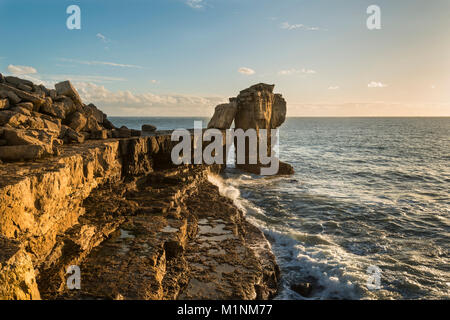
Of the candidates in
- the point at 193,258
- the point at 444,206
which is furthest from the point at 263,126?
the point at 193,258

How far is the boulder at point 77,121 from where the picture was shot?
12170 mm

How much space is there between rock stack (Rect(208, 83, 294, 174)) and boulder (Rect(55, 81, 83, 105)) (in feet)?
41.8

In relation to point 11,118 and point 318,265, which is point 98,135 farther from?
point 318,265

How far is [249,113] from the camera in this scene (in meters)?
25.2

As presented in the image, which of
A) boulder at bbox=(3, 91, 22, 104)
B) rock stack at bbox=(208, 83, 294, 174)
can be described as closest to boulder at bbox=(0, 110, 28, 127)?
boulder at bbox=(3, 91, 22, 104)

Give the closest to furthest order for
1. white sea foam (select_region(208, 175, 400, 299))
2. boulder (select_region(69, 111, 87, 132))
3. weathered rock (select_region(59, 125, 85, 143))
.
Answer: white sea foam (select_region(208, 175, 400, 299))
weathered rock (select_region(59, 125, 85, 143))
boulder (select_region(69, 111, 87, 132))

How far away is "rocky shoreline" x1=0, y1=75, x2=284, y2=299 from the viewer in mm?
5352

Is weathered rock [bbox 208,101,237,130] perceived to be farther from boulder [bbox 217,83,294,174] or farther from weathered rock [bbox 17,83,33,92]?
weathered rock [bbox 17,83,33,92]

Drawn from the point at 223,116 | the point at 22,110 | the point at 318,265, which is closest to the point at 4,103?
the point at 22,110

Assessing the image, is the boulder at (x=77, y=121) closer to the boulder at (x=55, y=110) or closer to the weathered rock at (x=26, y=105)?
the boulder at (x=55, y=110)

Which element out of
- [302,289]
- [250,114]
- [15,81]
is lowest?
[302,289]

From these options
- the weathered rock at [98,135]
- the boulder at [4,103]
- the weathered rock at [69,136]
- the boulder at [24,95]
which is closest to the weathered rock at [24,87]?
the boulder at [24,95]

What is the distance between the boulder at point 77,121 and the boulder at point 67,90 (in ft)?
4.07

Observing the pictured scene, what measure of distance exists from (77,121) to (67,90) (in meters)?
2.10
